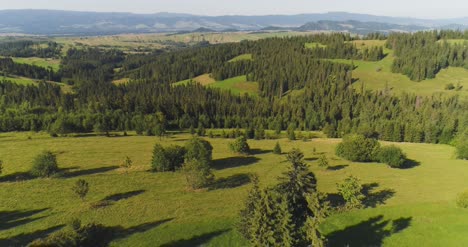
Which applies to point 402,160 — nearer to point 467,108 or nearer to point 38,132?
point 467,108

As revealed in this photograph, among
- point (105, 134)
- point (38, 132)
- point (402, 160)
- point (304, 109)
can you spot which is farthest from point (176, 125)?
point (402, 160)

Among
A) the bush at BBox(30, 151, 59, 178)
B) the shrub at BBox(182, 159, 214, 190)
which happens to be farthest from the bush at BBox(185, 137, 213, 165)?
the bush at BBox(30, 151, 59, 178)

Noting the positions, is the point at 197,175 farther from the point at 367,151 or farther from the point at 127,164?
the point at 367,151

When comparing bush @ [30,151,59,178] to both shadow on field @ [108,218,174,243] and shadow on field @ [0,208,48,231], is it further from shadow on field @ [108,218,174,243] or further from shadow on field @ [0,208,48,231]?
shadow on field @ [108,218,174,243]

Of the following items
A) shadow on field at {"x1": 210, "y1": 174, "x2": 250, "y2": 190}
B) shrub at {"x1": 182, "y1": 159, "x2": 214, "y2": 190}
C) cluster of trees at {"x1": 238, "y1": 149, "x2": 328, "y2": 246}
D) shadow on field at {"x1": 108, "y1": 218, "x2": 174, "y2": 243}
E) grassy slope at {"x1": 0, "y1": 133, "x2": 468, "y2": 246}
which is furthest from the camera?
shadow on field at {"x1": 210, "y1": 174, "x2": 250, "y2": 190}

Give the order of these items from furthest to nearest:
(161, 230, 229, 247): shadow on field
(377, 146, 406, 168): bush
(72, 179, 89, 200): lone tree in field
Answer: (377, 146, 406, 168): bush, (72, 179, 89, 200): lone tree in field, (161, 230, 229, 247): shadow on field

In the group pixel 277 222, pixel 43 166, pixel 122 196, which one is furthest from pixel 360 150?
pixel 43 166

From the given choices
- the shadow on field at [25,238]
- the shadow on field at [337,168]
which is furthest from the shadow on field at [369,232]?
the shadow on field at [25,238]
